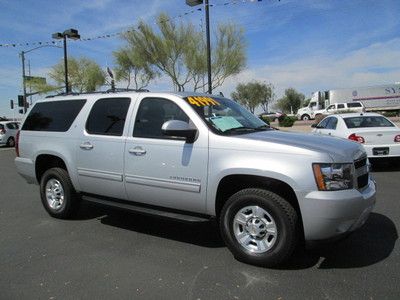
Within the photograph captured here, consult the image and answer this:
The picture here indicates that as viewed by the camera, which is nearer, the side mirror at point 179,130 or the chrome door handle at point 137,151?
the side mirror at point 179,130

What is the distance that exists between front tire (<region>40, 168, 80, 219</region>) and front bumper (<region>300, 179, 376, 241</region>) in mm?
3539

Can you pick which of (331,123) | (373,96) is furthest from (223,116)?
(373,96)

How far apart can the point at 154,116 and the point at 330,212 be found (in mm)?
2388

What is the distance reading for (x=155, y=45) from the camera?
3088 centimetres

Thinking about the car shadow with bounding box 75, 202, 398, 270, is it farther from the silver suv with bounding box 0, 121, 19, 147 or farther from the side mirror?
the silver suv with bounding box 0, 121, 19, 147

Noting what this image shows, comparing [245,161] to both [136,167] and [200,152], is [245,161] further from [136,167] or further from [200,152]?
[136,167]

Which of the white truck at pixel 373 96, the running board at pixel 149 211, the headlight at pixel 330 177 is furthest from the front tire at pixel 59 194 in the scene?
the white truck at pixel 373 96

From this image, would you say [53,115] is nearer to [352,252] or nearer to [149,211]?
[149,211]

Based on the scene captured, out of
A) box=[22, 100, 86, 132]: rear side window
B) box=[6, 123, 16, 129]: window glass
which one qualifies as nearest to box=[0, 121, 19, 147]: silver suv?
box=[6, 123, 16, 129]: window glass

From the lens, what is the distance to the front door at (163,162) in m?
4.74

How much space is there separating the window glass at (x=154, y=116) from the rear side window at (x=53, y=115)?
4.03ft

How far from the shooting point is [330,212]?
157 inches

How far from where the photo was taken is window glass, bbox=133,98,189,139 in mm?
5113

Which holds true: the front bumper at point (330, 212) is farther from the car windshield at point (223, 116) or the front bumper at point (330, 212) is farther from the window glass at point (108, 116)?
the window glass at point (108, 116)
